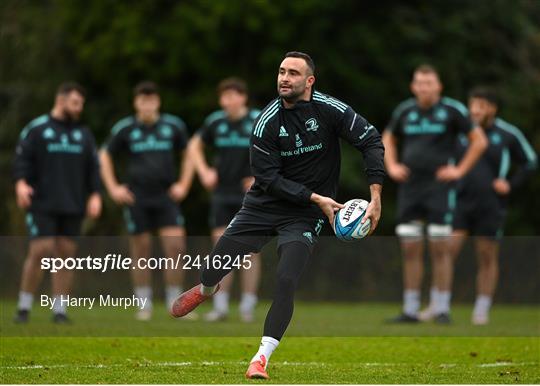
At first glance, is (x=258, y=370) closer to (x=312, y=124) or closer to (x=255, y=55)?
(x=312, y=124)

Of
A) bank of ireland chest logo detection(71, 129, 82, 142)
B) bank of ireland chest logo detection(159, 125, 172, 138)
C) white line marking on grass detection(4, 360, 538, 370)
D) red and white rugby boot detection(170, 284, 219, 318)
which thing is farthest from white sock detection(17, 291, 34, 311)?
red and white rugby boot detection(170, 284, 219, 318)

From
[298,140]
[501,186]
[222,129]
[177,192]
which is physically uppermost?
[298,140]

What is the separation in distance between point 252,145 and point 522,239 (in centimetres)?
1166

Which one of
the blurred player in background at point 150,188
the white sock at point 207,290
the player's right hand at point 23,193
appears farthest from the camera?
the blurred player in background at point 150,188

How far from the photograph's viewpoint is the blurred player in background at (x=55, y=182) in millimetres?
13469

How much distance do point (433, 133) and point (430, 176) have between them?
1.52 ft

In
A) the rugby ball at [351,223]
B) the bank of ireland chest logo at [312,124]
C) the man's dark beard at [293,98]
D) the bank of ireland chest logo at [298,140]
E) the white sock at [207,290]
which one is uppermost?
the man's dark beard at [293,98]

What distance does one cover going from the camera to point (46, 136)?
13.6m

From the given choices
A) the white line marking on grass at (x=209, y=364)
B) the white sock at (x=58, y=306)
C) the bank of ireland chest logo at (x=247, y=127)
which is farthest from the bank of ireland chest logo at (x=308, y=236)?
the bank of ireland chest logo at (x=247, y=127)

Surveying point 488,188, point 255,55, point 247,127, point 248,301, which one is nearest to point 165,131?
point 247,127

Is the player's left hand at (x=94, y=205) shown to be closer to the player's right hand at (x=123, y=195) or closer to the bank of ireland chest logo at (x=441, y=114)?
the player's right hand at (x=123, y=195)

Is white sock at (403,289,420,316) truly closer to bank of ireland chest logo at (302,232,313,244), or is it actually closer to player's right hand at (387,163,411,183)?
player's right hand at (387,163,411,183)

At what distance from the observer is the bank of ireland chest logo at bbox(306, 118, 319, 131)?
30.4 feet

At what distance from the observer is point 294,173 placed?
371 inches
